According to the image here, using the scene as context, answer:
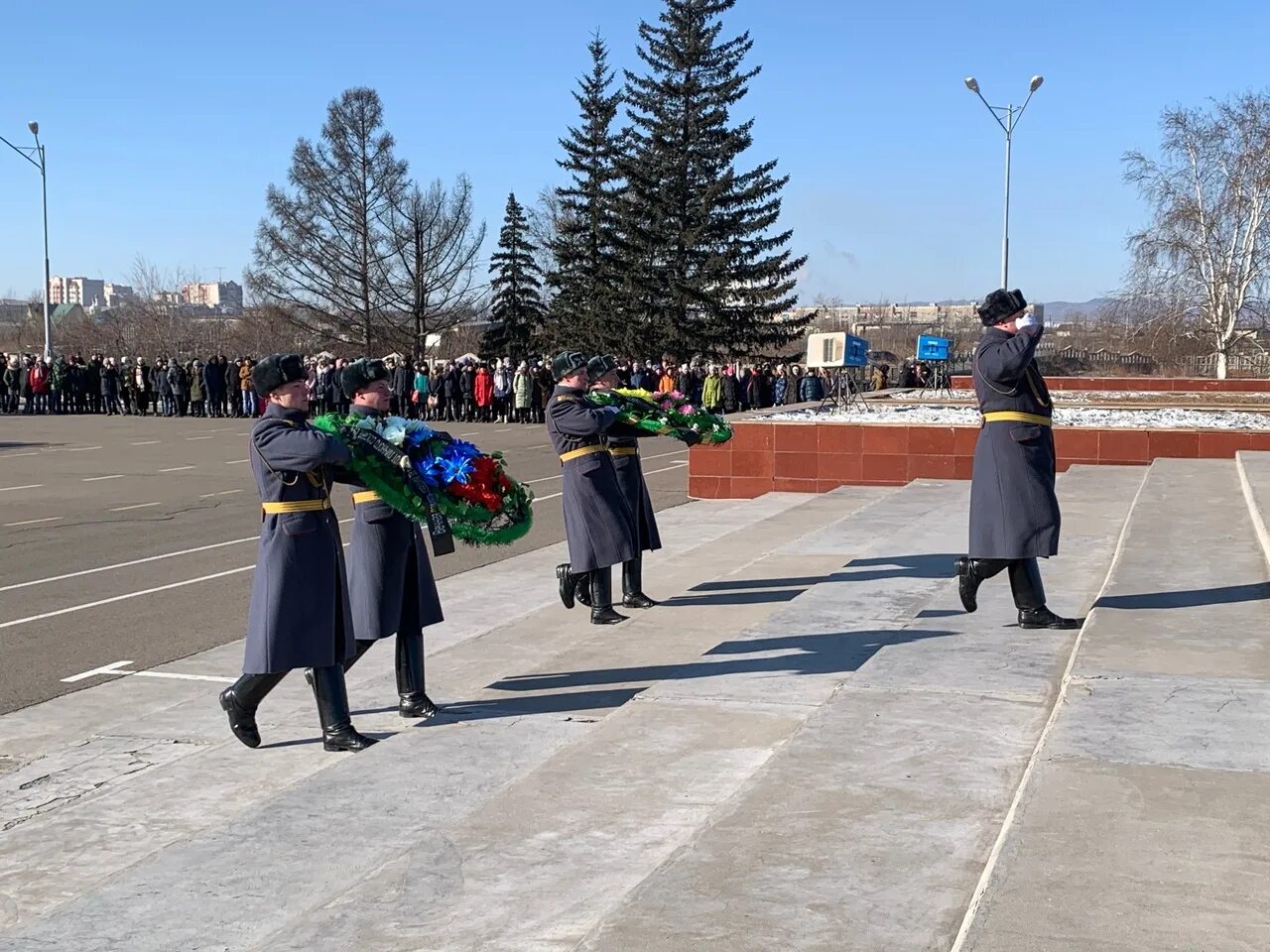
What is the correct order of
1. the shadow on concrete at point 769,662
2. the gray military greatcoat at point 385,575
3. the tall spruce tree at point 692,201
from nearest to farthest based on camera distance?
the gray military greatcoat at point 385,575, the shadow on concrete at point 769,662, the tall spruce tree at point 692,201

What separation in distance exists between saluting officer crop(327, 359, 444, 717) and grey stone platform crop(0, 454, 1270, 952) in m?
0.31

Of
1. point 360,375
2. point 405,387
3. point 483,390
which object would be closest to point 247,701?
point 360,375

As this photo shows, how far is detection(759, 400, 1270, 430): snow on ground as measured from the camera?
18000mm

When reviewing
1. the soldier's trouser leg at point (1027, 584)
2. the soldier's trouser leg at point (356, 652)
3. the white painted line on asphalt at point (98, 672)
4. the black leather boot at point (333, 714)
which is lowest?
the white painted line on asphalt at point (98, 672)

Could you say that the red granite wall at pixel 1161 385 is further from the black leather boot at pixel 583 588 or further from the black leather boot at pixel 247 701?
the black leather boot at pixel 247 701

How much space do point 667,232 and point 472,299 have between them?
12546 millimetres

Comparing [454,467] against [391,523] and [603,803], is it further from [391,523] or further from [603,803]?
[603,803]

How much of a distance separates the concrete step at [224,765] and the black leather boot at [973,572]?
2.10 metres

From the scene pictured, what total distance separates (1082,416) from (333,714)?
1617 centimetres

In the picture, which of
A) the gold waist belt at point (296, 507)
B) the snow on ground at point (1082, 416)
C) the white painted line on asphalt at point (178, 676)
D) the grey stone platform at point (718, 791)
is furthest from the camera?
the snow on ground at point (1082, 416)

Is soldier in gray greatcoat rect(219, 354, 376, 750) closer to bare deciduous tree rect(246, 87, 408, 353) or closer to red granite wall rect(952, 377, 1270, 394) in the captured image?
red granite wall rect(952, 377, 1270, 394)

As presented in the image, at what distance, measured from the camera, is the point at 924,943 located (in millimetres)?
3557

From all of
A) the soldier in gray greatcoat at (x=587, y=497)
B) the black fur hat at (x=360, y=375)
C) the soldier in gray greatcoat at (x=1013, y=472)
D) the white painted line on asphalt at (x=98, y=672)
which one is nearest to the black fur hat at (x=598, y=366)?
the soldier in gray greatcoat at (x=587, y=497)

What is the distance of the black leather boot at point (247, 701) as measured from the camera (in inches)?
250
